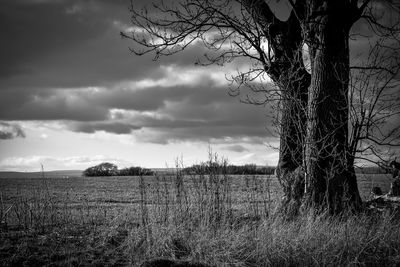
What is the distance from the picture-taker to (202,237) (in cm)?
601

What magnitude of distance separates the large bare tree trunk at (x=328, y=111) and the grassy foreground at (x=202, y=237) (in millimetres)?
655

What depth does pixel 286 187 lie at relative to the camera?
8211 mm

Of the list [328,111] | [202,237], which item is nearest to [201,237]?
[202,237]

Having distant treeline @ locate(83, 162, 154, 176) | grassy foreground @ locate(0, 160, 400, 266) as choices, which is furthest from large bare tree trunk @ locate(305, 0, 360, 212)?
distant treeline @ locate(83, 162, 154, 176)

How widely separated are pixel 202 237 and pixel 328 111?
12.9 ft

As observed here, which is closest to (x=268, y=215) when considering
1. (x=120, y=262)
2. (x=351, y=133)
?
(x=351, y=133)

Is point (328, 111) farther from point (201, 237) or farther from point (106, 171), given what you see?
point (106, 171)

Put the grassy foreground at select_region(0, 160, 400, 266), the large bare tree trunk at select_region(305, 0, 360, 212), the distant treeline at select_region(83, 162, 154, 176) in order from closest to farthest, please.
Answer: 1. the grassy foreground at select_region(0, 160, 400, 266)
2. the large bare tree trunk at select_region(305, 0, 360, 212)
3. the distant treeline at select_region(83, 162, 154, 176)

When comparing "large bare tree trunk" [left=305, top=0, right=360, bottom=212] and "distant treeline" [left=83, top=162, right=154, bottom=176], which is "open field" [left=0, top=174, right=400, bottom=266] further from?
"distant treeline" [left=83, top=162, right=154, bottom=176]

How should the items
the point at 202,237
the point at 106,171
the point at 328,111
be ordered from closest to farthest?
the point at 202,237
the point at 328,111
the point at 106,171

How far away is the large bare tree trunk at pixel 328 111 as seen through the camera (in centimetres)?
768

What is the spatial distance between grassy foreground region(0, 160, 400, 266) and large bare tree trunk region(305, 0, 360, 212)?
2.15 feet

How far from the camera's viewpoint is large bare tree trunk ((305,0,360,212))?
768cm

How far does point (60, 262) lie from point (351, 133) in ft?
20.2
